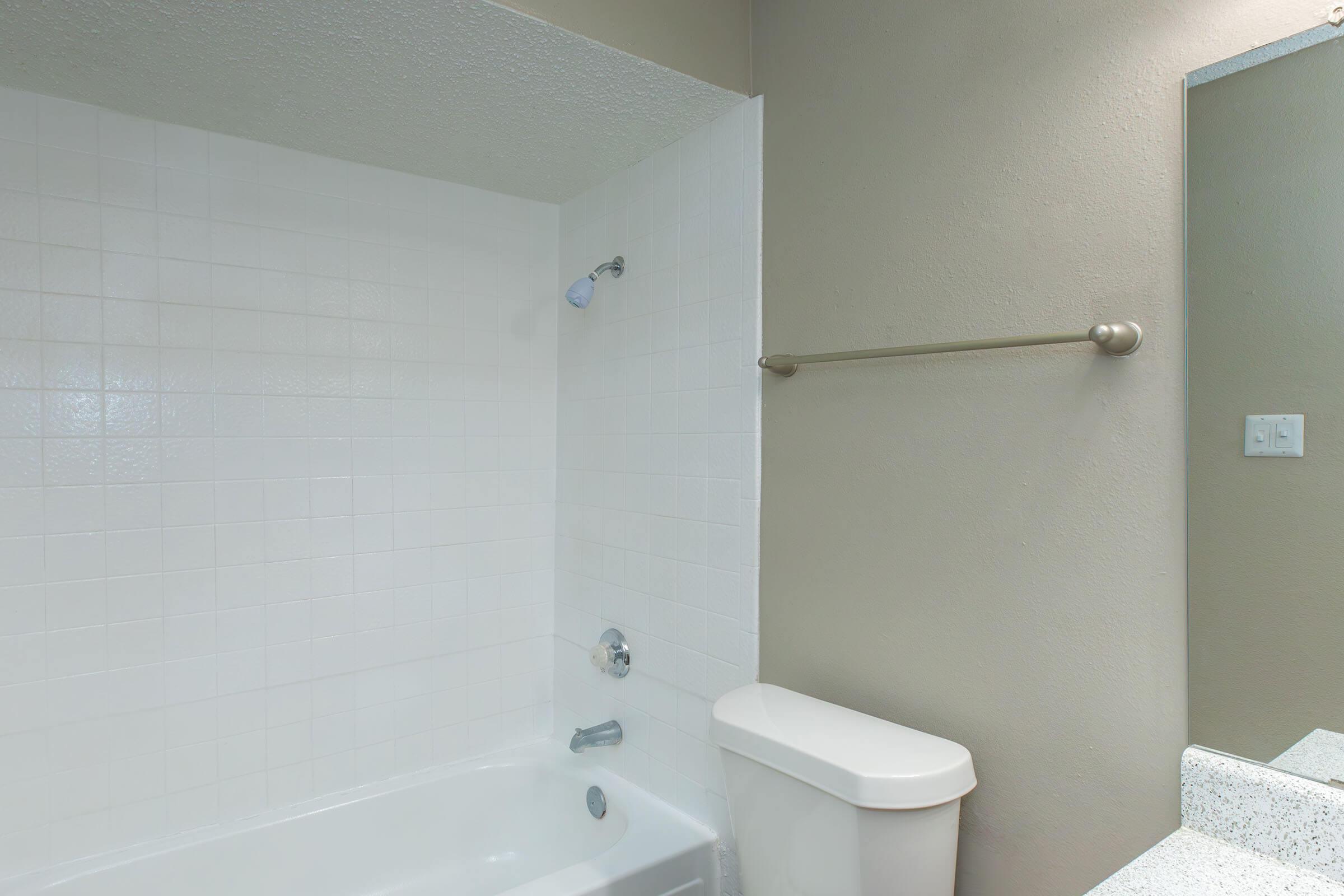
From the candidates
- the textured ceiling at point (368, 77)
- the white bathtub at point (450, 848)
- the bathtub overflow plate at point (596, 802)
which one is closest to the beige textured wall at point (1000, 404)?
the textured ceiling at point (368, 77)

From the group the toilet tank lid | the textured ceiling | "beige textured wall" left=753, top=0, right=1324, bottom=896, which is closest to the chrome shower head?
the textured ceiling

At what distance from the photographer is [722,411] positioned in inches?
71.6

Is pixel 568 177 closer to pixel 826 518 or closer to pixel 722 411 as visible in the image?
pixel 722 411

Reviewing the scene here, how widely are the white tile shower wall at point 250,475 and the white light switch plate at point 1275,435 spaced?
187 centimetres

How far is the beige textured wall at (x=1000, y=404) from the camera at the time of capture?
1.08 metres

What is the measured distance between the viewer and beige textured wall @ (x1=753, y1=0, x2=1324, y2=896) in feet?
3.54

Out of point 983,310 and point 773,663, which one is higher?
point 983,310

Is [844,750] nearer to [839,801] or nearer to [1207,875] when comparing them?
[839,801]

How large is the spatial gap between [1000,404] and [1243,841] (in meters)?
0.66

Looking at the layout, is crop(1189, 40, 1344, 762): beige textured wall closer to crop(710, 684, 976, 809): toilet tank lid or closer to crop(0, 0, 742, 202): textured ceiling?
crop(710, 684, 976, 809): toilet tank lid

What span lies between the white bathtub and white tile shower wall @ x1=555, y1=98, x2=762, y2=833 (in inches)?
4.7

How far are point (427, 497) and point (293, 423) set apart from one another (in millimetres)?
411

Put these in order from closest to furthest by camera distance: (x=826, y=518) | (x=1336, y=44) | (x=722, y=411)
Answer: (x=1336, y=44)
(x=826, y=518)
(x=722, y=411)

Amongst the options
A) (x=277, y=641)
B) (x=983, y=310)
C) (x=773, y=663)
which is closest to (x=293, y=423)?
(x=277, y=641)
